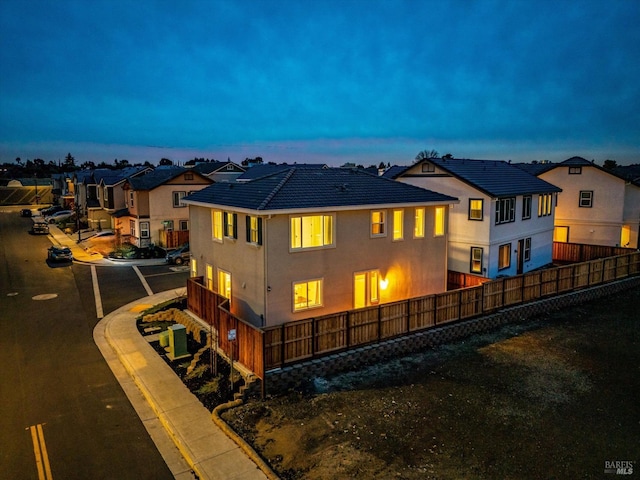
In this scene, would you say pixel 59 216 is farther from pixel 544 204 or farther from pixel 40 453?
pixel 544 204

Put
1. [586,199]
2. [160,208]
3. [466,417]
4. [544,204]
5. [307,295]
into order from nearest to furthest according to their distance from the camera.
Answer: [466,417], [307,295], [544,204], [586,199], [160,208]

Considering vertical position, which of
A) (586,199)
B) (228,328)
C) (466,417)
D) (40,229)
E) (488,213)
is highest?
(586,199)

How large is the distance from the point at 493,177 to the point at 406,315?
1476 centimetres

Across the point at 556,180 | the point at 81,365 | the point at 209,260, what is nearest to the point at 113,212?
the point at 209,260

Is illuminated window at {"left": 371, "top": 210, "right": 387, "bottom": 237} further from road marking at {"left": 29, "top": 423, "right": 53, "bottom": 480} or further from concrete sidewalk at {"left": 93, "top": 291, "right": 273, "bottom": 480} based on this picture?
road marking at {"left": 29, "top": 423, "right": 53, "bottom": 480}

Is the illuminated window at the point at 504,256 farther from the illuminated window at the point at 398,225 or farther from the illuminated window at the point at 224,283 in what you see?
the illuminated window at the point at 224,283

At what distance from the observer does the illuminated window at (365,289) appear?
739 inches

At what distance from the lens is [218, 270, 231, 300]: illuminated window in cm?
1945

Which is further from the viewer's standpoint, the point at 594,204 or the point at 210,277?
the point at 594,204

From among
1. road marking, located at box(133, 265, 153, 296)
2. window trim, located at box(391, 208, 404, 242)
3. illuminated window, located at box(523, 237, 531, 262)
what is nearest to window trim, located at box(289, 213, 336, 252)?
window trim, located at box(391, 208, 404, 242)

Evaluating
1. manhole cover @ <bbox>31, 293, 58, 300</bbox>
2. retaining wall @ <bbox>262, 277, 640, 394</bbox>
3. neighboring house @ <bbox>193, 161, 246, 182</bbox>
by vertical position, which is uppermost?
neighboring house @ <bbox>193, 161, 246, 182</bbox>

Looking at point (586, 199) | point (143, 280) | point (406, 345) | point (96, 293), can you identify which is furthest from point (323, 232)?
point (586, 199)

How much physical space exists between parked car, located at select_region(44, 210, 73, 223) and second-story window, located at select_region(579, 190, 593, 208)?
65.8m

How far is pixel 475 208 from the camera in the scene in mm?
A: 25469
